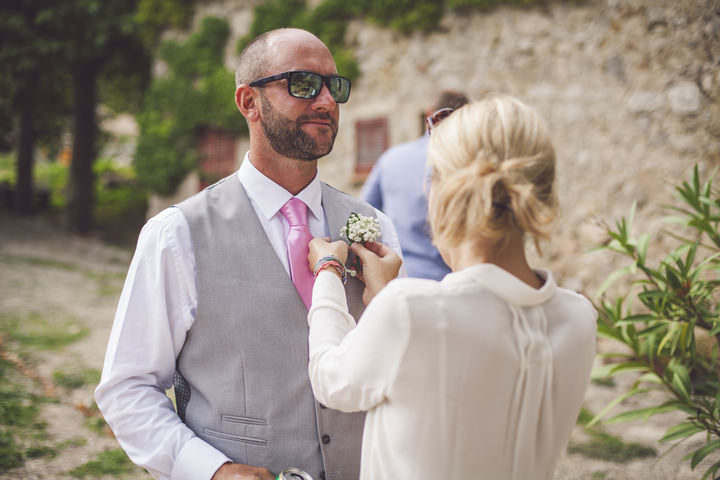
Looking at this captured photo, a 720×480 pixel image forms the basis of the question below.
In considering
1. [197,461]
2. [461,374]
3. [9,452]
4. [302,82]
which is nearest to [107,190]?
[9,452]

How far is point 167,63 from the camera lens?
895cm

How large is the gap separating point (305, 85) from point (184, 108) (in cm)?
754

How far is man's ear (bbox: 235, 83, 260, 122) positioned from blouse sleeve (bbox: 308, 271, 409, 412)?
78 centimetres

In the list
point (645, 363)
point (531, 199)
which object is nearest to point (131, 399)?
point (531, 199)

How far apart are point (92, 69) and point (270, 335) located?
11613mm

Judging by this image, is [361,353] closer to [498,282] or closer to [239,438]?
[498,282]

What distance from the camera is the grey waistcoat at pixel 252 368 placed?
156 centimetres

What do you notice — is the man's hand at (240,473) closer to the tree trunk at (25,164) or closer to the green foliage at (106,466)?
the green foliage at (106,466)

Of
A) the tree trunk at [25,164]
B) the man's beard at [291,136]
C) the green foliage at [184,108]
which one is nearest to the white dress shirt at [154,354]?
the man's beard at [291,136]

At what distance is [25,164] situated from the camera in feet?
44.1

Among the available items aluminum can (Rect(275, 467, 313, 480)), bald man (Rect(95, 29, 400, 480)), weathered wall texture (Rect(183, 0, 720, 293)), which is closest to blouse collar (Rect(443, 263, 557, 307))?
bald man (Rect(95, 29, 400, 480))

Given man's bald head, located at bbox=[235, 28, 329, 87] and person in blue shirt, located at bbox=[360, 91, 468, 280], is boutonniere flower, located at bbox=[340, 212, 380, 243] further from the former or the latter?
person in blue shirt, located at bbox=[360, 91, 468, 280]

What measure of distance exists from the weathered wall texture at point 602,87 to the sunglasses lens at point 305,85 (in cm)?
347

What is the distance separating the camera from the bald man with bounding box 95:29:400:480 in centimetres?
155
